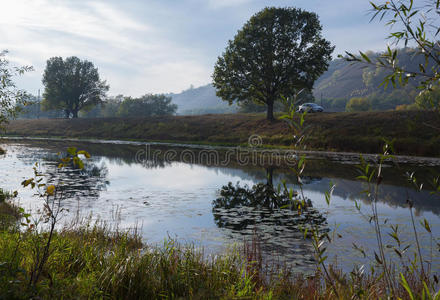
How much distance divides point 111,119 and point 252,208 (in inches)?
3022

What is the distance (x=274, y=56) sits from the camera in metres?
51.3

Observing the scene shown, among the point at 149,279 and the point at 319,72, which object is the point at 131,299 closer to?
the point at 149,279

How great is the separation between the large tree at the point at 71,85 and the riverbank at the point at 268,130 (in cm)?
723

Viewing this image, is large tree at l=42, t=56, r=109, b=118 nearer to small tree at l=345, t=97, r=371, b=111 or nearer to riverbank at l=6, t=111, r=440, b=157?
riverbank at l=6, t=111, r=440, b=157

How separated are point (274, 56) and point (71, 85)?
201ft

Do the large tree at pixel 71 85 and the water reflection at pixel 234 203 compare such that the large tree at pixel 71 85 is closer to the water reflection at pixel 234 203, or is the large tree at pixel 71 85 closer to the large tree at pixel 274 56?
the large tree at pixel 274 56

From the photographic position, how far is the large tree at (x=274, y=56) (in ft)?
171

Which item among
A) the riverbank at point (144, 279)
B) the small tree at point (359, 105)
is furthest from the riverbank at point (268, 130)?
the small tree at point (359, 105)

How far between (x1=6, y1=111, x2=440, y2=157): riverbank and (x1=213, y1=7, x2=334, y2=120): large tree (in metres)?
6.07

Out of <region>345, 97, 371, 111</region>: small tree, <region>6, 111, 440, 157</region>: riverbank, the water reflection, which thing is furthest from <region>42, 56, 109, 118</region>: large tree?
<region>345, 97, 371, 111</region>: small tree

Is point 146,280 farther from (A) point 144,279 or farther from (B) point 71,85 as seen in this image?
(B) point 71,85

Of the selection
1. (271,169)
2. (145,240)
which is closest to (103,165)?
(271,169)

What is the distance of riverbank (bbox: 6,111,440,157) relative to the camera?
127 ft

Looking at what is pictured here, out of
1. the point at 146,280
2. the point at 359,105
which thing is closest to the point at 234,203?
the point at 146,280
